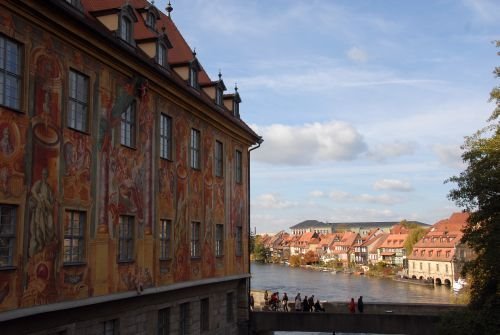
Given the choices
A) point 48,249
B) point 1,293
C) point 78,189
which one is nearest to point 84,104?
point 78,189

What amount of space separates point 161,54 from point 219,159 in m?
5.14

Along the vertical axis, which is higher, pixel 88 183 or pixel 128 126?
pixel 128 126

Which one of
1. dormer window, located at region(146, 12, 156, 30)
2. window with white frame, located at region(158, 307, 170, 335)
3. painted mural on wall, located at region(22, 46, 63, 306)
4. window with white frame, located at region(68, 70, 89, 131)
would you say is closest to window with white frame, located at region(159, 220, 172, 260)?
window with white frame, located at region(158, 307, 170, 335)

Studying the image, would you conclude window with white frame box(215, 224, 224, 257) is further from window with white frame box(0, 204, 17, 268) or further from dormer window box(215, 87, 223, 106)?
window with white frame box(0, 204, 17, 268)

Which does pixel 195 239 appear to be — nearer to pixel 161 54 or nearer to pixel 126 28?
pixel 161 54

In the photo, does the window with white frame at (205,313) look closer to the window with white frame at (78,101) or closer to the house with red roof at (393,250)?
the window with white frame at (78,101)

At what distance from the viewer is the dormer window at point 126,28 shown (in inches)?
569

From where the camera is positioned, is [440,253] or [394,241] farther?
[394,241]

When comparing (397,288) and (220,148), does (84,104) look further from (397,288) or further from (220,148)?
(397,288)

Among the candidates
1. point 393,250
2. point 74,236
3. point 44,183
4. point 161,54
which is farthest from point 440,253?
point 44,183

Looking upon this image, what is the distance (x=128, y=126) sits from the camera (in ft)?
48.3

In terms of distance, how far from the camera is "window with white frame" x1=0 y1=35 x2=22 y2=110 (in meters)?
10.4

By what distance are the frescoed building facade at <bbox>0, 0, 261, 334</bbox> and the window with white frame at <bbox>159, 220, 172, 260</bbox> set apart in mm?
39

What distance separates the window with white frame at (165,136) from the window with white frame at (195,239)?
2686 mm
